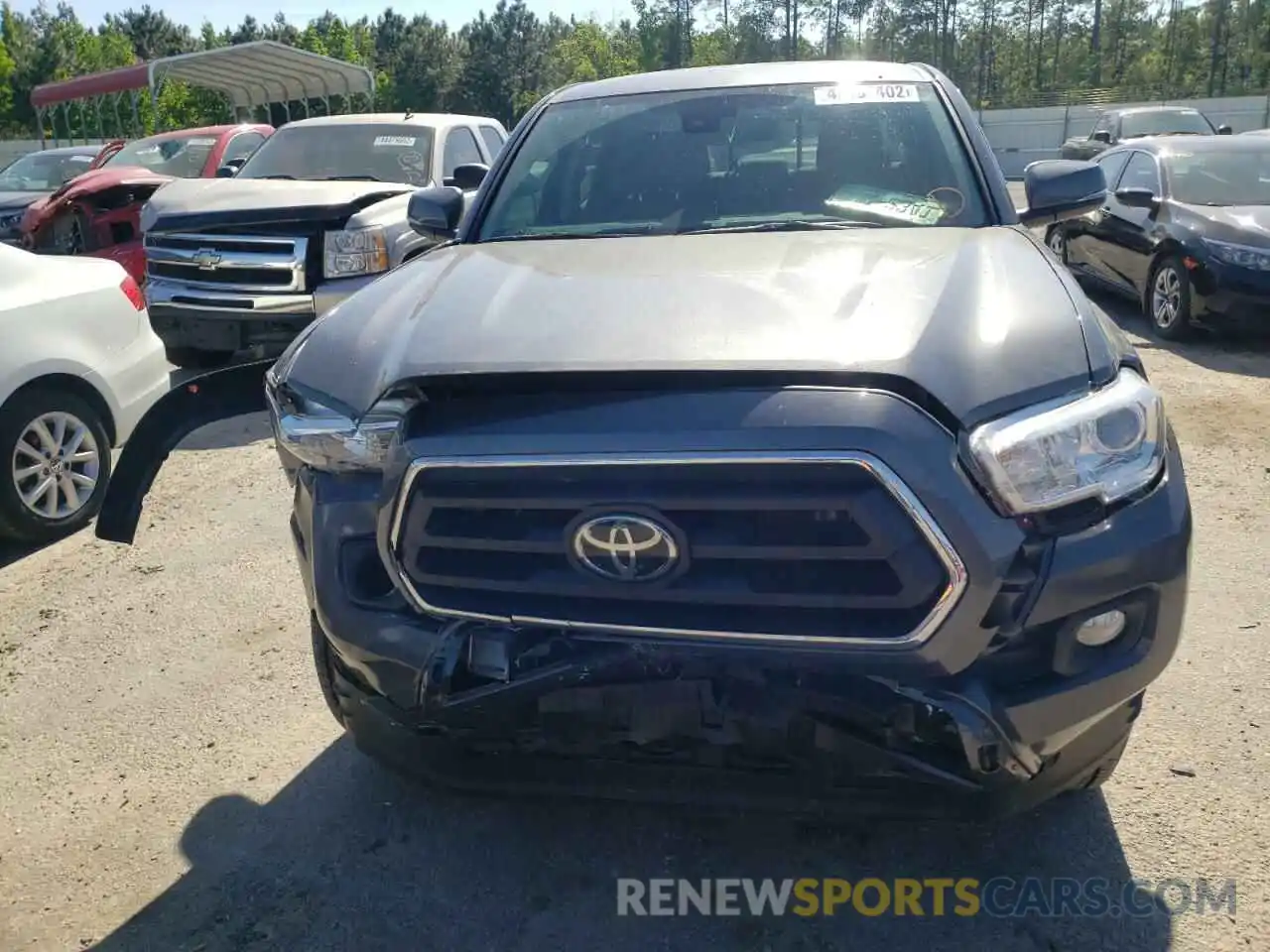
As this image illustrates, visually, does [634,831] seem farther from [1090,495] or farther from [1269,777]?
[1269,777]

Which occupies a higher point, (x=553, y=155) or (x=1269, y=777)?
(x=553, y=155)

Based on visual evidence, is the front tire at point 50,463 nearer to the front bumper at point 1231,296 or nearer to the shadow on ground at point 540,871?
the shadow on ground at point 540,871

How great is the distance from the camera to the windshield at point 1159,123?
1653 centimetres

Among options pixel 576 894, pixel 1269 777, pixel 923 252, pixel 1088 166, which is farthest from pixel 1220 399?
pixel 576 894

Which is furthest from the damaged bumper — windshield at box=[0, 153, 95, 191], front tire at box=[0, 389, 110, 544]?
windshield at box=[0, 153, 95, 191]

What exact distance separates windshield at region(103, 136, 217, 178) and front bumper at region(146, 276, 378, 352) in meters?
4.16

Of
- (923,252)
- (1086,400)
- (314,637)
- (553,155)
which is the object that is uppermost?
(553,155)

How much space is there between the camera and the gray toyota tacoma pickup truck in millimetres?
1887

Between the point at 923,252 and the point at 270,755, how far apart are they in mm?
2279

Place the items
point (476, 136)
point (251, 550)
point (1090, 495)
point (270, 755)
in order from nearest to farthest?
point (1090, 495) < point (270, 755) < point (251, 550) < point (476, 136)

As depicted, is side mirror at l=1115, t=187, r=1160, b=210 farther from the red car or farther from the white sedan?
the red car

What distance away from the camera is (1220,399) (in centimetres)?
655

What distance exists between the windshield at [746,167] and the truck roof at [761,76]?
73mm

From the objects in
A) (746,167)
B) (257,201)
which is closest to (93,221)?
(257,201)
